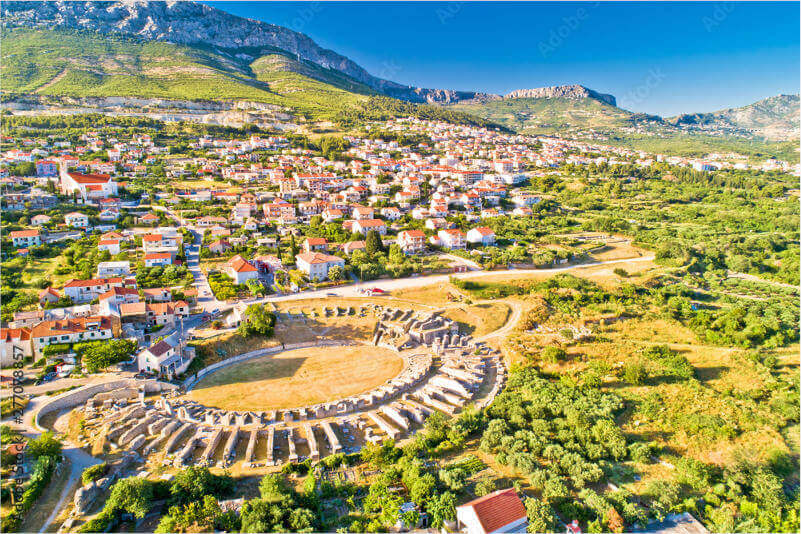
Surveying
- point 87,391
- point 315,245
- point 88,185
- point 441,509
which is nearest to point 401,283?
point 315,245

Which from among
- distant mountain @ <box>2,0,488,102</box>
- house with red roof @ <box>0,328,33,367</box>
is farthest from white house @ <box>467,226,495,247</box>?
distant mountain @ <box>2,0,488,102</box>

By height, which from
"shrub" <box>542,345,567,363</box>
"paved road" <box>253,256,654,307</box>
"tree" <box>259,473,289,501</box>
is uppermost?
"paved road" <box>253,256,654,307</box>

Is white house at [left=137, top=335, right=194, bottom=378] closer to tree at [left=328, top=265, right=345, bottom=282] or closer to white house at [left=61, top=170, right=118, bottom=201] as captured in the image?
tree at [left=328, top=265, right=345, bottom=282]

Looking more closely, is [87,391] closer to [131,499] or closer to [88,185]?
[131,499]

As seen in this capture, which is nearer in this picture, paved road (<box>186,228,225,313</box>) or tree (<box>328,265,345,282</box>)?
paved road (<box>186,228,225,313</box>)

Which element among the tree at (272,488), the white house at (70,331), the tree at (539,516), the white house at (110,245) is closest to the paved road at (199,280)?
the white house at (110,245)
